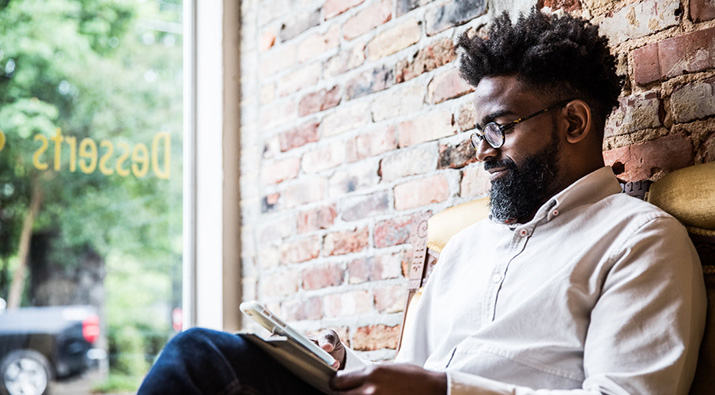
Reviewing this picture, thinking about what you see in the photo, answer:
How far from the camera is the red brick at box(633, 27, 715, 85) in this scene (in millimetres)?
1507

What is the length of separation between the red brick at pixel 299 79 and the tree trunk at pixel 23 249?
0.99 meters

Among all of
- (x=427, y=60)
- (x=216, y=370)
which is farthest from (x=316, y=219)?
(x=216, y=370)

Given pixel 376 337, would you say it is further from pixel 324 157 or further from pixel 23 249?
pixel 23 249

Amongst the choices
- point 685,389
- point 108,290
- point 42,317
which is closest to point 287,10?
point 108,290

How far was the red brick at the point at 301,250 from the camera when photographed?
2.59 metres

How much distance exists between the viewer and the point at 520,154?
1.59 metres

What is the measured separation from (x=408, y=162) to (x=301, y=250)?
591 mm

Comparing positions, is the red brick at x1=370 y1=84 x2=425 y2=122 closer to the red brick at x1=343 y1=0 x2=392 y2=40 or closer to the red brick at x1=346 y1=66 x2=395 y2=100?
the red brick at x1=346 y1=66 x2=395 y2=100

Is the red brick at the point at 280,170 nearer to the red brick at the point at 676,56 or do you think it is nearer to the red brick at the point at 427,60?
the red brick at the point at 427,60

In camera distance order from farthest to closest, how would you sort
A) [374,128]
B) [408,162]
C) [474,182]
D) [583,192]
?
[374,128], [408,162], [474,182], [583,192]

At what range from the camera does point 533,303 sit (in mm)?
1397

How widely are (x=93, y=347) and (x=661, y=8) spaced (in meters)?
2.34

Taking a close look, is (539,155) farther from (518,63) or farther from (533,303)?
(533,303)

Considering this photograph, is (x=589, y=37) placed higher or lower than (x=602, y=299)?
higher
